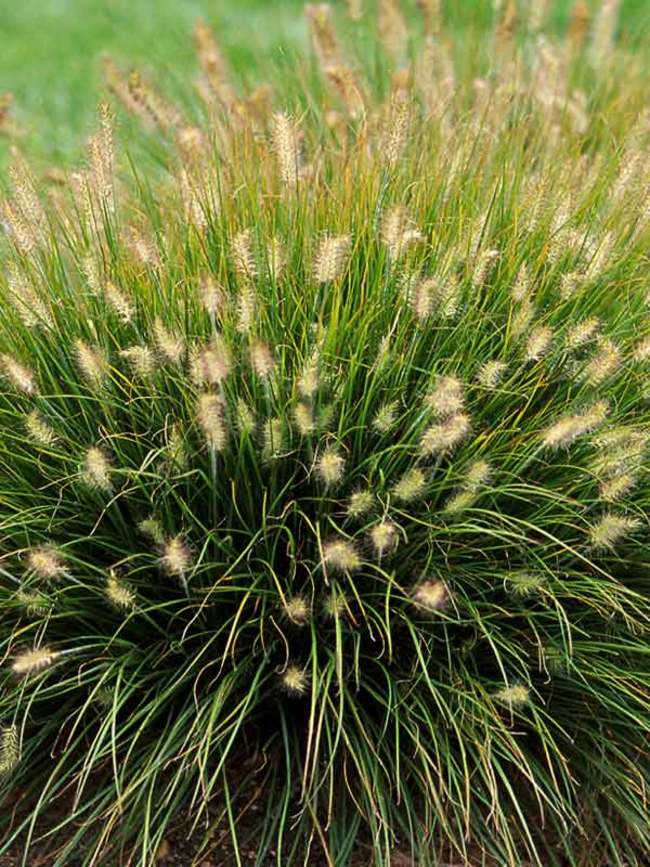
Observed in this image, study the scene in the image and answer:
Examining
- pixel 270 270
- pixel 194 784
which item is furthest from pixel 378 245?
pixel 194 784

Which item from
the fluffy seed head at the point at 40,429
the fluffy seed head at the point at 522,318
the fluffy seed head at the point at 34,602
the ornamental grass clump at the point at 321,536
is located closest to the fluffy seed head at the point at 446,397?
the ornamental grass clump at the point at 321,536

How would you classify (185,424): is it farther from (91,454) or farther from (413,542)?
(413,542)

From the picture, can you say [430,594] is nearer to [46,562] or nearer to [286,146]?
[46,562]

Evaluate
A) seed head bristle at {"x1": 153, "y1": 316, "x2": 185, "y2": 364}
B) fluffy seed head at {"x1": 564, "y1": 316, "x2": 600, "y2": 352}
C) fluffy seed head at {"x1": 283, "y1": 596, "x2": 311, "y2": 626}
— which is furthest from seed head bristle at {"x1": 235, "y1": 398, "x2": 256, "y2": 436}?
fluffy seed head at {"x1": 564, "y1": 316, "x2": 600, "y2": 352}

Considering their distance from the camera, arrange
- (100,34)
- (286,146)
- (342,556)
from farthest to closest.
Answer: (100,34), (286,146), (342,556)

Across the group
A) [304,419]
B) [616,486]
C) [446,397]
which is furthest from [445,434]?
[616,486]

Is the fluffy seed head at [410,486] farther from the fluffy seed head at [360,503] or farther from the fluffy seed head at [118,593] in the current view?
the fluffy seed head at [118,593]
